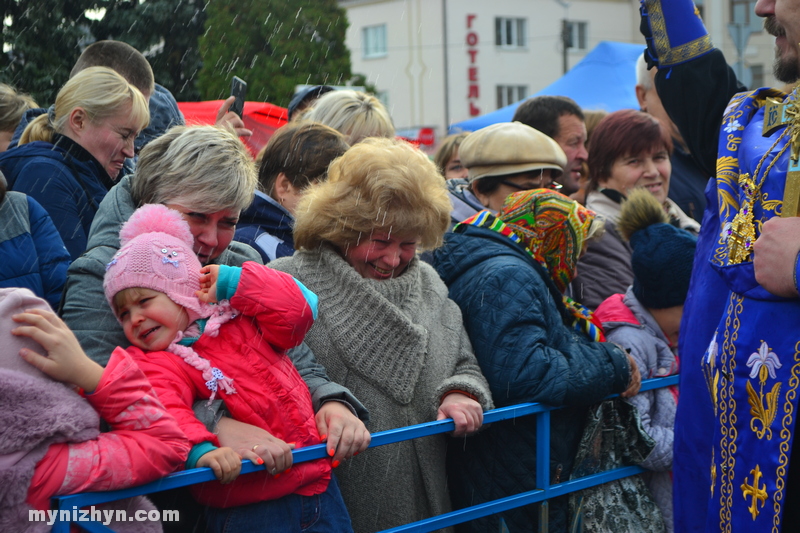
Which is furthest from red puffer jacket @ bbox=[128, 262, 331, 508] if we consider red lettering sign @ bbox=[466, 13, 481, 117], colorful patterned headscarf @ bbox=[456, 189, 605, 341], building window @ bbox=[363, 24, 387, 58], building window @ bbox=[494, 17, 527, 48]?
building window @ bbox=[363, 24, 387, 58]

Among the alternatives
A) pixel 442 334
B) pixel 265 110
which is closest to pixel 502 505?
pixel 442 334

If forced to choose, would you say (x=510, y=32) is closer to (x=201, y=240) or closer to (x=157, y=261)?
(x=201, y=240)

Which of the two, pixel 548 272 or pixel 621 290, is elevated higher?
pixel 548 272

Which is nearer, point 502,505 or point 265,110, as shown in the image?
point 502,505

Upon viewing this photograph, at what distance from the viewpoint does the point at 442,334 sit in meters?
2.94

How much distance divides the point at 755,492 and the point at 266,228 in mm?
2042

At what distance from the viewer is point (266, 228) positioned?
3.37 m

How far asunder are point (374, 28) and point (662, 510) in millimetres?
35695

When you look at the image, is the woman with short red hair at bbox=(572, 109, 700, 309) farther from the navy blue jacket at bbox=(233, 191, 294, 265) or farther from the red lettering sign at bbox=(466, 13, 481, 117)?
the red lettering sign at bbox=(466, 13, 481, 117)

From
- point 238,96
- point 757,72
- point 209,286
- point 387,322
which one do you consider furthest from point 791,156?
point 757,72

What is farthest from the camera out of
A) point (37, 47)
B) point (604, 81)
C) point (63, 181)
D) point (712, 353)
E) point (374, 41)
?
point (374, 41)

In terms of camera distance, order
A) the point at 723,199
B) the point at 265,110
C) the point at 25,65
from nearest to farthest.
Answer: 1. the point at 723,199
2. the point at 265,110
3. the point at 25,65

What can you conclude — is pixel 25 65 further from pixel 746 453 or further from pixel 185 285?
pixel 746 453

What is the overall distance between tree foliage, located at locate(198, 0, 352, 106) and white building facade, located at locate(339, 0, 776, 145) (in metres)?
14.0
